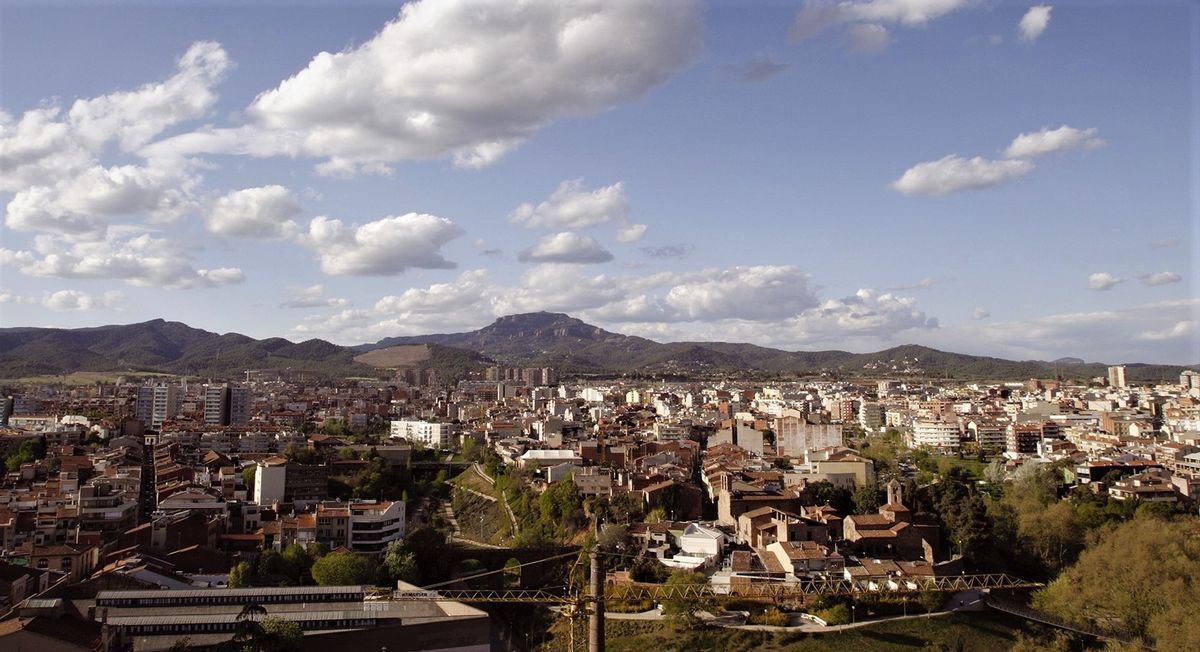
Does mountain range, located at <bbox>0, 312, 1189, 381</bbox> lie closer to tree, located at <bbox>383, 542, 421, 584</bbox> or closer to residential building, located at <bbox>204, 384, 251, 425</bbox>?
residential building, located at <bbox>204, 384, 251, 425</bbox>

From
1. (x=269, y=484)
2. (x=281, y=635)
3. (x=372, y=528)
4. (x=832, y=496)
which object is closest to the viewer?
(x=281, y=635)

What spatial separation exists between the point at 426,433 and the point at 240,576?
1906 centimetres

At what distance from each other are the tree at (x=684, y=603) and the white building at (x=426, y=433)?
18.1m

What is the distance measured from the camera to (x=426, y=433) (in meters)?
32.7

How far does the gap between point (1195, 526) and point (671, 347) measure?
97550 mm

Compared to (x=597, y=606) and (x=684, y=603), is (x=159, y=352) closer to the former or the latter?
(x=684, y=603)

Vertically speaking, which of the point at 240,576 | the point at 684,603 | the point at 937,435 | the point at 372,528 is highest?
→ the point at 937,435

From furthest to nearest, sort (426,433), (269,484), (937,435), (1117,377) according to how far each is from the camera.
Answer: (1117,377) < (426,433) < (937,435) < (269,484)

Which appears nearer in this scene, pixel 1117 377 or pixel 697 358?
pixel 1117 377

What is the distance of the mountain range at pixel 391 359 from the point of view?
70.4m

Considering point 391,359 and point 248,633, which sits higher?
point 391,359

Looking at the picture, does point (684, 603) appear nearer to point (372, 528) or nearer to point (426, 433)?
point (372, 528)

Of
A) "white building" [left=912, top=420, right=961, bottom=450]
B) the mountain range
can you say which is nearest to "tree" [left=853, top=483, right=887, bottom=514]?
"white building" [left=912, top=420, right=961, bottom=450]

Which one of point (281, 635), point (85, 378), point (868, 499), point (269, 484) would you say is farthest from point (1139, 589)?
point (85, 378)
